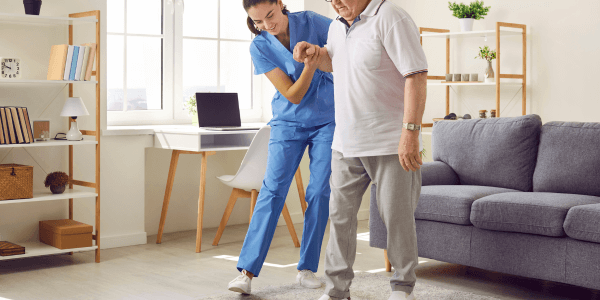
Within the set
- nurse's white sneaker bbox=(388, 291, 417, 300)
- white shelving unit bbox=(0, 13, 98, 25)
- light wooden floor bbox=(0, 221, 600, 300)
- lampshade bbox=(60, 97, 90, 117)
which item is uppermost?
white shelving unit bbox=(0, 13, 98, 25)

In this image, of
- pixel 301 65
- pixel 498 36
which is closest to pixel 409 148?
pixel 301 65

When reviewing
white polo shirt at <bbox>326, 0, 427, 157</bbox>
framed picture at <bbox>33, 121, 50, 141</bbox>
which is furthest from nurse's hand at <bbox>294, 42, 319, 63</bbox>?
framed picture at <bbox>33, 121, 50, 141</bbox>

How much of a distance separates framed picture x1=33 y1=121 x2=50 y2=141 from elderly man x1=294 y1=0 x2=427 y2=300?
1779mm

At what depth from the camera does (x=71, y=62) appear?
3.46 metres

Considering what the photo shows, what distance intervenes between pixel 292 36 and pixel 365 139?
0.70 meters

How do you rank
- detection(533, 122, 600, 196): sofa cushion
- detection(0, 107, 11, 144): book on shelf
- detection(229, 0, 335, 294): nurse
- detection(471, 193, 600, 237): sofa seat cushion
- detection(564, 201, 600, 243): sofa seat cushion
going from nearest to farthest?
detection(564, 201, 600, 243): sofa seat cushion
detection(471, 193, 600, 237): sofa seat cushion
detection(229, 0, 335, 294): nurse
detection(533, 122, 600, 196): sofa cushion
detection(0, 107, 11, 144): book on shelf

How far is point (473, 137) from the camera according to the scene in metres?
3.42

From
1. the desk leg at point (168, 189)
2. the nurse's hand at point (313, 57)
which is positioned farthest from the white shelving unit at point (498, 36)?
the nurse's hand at point (313, 57)

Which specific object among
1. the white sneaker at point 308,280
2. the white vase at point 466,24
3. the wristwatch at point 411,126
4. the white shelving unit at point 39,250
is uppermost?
the white vase at point 466,24

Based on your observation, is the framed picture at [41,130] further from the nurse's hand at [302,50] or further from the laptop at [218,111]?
the nurse's hand at [302,50]

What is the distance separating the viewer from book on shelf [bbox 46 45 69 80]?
3.44 metres

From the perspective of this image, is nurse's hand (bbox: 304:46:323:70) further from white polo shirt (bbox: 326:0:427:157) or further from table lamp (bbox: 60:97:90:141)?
table lamp (bbox: 60:97:90:141)

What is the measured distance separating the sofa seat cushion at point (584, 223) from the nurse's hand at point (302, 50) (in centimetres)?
116

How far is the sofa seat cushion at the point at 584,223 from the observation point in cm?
248
